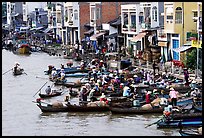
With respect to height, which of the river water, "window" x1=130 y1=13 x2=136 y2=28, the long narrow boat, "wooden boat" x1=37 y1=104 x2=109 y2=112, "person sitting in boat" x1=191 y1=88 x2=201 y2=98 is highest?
"window" x1=130 y1=13 x2=136 y2=28

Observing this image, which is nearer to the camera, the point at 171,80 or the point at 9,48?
the point at 171,80

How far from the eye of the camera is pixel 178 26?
31.3 m

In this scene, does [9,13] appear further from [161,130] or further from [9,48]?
[161,130]

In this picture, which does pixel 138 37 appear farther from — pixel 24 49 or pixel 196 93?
pixel 24 49

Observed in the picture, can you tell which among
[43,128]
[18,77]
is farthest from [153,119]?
[18,77]

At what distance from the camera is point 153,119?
60.1 feet

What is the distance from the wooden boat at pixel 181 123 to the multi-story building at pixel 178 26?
13.3m

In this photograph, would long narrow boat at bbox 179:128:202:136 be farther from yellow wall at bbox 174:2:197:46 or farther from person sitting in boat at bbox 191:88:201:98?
yellow wall at bbox 174:2:197:46

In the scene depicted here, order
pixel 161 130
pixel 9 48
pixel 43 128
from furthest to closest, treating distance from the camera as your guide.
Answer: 1. pixel 9 48
2. pixel 43 128
3. pixel 161 130

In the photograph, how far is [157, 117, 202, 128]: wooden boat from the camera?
51.2 ft

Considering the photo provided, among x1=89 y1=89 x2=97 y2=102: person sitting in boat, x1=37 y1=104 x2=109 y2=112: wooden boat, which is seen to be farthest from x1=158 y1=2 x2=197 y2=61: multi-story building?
x1=37 y1=104 x2=109 y2=112: wooden boat

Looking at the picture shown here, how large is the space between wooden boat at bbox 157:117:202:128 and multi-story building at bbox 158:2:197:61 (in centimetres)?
1328

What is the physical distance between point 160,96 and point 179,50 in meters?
8.67

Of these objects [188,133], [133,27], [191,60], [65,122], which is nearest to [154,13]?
[133,27]
